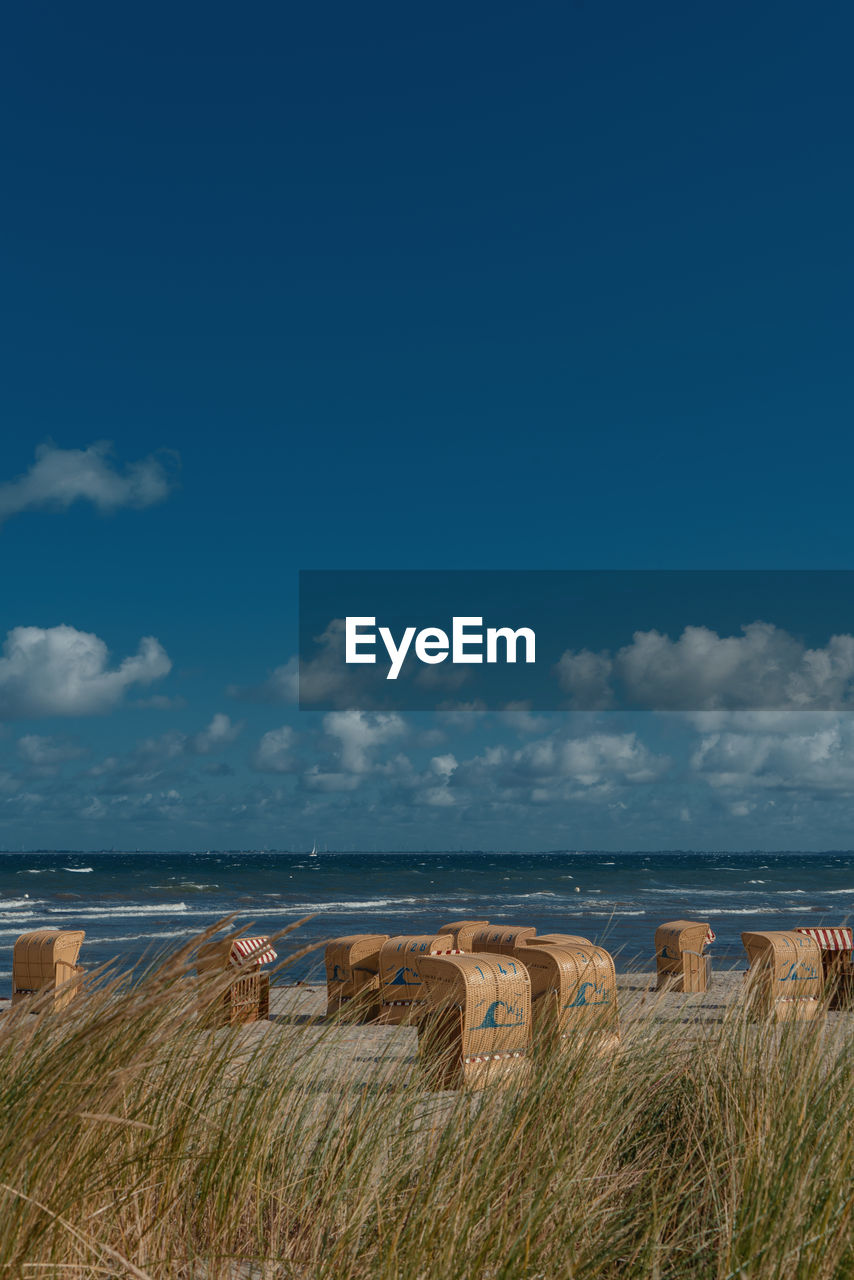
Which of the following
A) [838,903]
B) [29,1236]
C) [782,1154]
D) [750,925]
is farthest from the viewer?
[838,903]

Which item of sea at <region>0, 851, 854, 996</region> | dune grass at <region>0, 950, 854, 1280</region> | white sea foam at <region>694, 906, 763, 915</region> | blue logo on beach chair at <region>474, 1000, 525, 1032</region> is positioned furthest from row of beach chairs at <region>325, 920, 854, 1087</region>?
white sea foam at <region>694, 906, 763, 915</region>

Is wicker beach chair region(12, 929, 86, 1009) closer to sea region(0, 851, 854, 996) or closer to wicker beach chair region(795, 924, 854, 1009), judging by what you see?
sea region(0, 851, 854, 996)

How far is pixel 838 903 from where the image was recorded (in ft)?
168

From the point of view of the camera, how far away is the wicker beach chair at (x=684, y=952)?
15336 mm

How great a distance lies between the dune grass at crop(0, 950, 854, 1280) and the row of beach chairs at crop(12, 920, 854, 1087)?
417 mm

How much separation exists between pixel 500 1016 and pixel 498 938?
4.36m

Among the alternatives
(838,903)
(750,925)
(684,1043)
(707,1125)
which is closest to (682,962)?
(684,1043)

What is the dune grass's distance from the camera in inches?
114

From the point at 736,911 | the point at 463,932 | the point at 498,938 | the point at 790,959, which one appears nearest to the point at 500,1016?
the point at 498,938

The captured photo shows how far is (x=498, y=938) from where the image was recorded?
43.6ft

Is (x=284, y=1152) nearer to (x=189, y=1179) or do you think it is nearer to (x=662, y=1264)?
(x=189, y=1179)

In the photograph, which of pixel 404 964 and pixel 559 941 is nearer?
pixel 559 941

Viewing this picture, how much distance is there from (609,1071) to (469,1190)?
52.2 inches

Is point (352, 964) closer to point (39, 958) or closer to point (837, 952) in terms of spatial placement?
point (39, 958)
